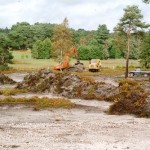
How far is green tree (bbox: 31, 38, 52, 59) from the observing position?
131163 millimetres

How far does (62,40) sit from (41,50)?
126 ft

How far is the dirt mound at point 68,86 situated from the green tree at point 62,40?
147 ft

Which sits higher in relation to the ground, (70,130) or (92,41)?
(92,41)

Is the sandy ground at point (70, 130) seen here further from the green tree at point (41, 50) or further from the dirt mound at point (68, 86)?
the green tree at point (41, 50)

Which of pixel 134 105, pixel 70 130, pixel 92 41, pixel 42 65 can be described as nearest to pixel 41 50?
pixel 92 41

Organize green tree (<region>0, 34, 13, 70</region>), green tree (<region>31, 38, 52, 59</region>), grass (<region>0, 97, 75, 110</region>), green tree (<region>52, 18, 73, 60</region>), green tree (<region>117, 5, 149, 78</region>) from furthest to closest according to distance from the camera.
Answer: green tree (<region>31, 38, 52, 59</region>) → green tree (<region>52, 18, 73, 60</region>) → green tree (<region>0, 34, 13, 70</region>) → green tree (<region>117, 5, 149, 78</region>) → grass (<region>0, 97, 75, 110</region>)

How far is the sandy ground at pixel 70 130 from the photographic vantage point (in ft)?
66.1

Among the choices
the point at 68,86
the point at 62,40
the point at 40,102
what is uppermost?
the point at 62,40

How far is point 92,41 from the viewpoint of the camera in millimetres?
141250

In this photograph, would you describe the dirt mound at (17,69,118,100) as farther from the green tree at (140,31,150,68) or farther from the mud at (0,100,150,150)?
the green tree at (140,31,150,68)

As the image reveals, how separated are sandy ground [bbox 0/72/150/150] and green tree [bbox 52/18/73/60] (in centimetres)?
6155

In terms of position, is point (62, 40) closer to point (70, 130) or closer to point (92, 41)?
point (92, 41)

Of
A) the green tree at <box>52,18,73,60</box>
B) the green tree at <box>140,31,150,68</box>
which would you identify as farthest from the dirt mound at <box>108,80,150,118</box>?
the green tree at <box>52,18,73,60</box>

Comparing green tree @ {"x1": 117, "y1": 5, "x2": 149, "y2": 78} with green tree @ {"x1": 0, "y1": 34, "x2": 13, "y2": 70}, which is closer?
green tree @ {"x1": 117, "y1": 5, "x2": 149, "y2": 78}
